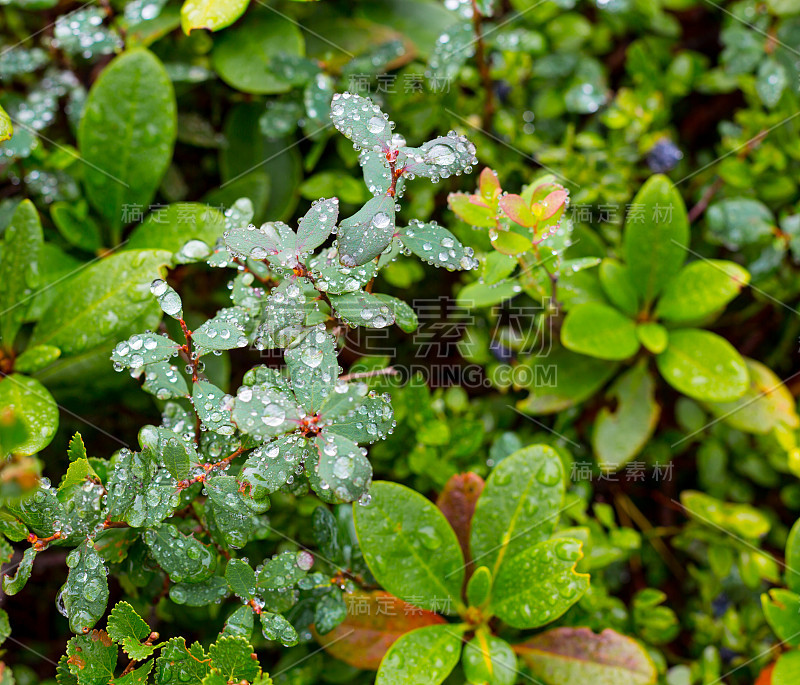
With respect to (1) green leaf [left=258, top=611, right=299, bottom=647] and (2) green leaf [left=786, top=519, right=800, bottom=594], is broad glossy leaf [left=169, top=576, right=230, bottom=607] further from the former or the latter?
(2) green leaf [left=786, top=519, right=800, bottom=594]

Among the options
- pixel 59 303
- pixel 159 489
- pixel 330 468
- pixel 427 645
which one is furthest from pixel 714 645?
pixel 59 303

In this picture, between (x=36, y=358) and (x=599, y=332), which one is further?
(x=599, y=332)

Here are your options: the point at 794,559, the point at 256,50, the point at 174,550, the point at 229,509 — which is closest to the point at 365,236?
the point at 229,509

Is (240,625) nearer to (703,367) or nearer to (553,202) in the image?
(553,202)

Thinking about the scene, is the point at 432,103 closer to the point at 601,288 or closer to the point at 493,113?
the point at 493,113

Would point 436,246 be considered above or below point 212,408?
above

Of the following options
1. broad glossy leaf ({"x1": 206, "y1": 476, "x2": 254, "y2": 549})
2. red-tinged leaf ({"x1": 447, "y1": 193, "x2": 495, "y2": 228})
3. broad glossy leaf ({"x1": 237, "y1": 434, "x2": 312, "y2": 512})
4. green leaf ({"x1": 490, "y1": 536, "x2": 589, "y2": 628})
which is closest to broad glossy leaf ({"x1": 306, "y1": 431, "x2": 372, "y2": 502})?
broad glossy leaf ({"x1": 237, "y1": 434, "x2": 312, "y2": 512})
